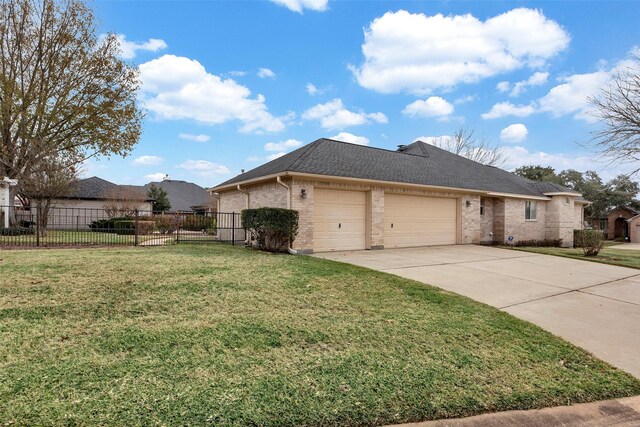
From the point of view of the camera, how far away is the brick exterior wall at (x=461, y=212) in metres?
11.1

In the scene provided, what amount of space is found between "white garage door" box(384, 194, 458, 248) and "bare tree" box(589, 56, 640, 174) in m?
5.72

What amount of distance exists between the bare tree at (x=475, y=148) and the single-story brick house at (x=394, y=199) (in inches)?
651

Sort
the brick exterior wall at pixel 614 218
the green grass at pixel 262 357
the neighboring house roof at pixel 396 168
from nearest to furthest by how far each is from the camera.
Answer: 1. the green grass at pixel 262 357
2. the neighboring house roof at pixel 396 168
3. the brick exterior wall at pixel 614 218

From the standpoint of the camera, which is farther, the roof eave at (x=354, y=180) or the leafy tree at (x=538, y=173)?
the leafy tree at (x=538, y=173)

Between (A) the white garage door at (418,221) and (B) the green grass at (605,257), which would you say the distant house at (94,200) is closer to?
(A) the white garage door at (418,221)

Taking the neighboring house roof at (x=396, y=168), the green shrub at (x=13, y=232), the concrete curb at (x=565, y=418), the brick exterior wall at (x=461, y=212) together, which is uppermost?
the neighboring house roof at (x=396, y=168)

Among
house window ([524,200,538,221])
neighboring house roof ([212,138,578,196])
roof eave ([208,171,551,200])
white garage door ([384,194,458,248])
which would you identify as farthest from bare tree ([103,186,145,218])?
house window ([524,200,538,221])

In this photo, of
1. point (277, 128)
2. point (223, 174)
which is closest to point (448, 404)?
point (277, 128)

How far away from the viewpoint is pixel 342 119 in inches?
830

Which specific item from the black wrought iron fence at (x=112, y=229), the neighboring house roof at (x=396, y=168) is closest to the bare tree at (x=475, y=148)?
the neighboring house roof at (x=396, y=168)

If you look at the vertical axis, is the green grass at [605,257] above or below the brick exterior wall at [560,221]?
below

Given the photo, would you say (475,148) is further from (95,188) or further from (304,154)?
(95,188)

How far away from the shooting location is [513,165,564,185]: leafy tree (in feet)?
136

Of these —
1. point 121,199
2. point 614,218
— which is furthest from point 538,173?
point 121,199
